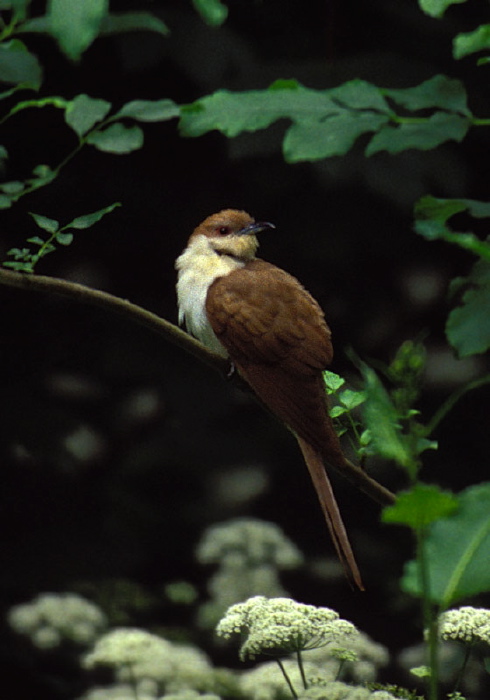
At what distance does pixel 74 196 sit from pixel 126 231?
5.6 inches

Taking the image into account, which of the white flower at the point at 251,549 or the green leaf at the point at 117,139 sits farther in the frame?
the white flower at the point at 251,549

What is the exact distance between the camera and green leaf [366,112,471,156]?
0.94m

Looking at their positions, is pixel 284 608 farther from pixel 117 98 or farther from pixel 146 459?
pixel 117 98

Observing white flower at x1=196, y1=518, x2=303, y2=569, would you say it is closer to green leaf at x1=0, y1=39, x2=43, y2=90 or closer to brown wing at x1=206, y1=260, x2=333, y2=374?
brown wing at x1=206, y1=260, x2=333, y2=374

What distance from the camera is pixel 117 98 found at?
263 centimetres

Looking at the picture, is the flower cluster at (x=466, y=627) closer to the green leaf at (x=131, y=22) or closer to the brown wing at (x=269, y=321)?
the brown wing at (x=269, y=321)

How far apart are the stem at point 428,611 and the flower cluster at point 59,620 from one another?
111cm

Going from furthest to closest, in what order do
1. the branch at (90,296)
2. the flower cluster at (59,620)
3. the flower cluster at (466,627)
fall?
the flower cluster at (59,620) → the flower cluster at (466,627) → the branch at (90,296)

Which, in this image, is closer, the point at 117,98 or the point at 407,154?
the point at 407,154

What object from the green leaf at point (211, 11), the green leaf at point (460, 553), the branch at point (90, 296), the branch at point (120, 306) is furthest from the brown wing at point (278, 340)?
the green leaf at point (211, 11)

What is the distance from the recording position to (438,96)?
3.21 ft

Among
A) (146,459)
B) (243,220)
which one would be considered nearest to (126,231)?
(243,220)

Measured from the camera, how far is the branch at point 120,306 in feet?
4.40

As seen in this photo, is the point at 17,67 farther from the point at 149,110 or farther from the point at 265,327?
the point at 265,327
